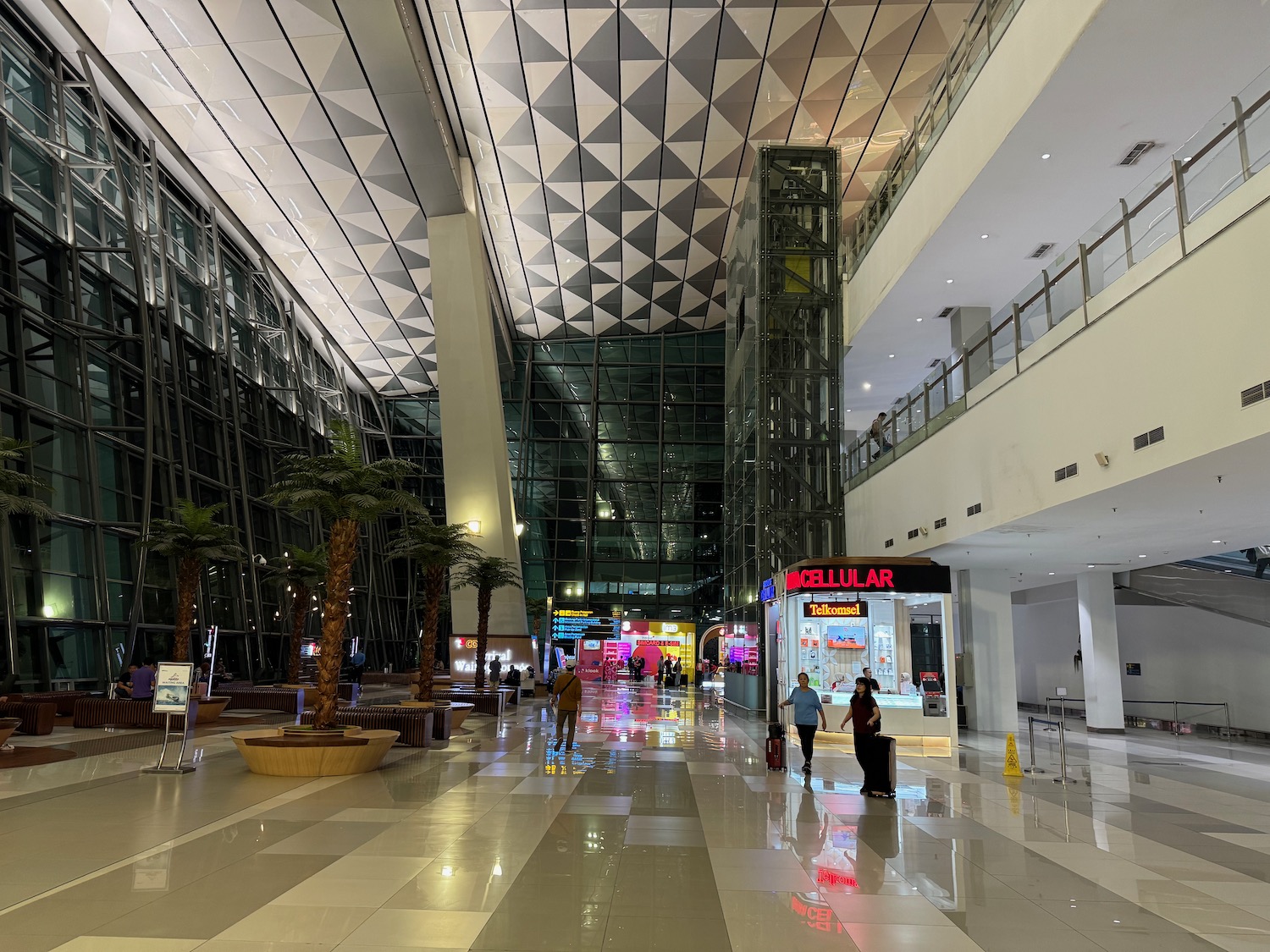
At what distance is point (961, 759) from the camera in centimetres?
1488

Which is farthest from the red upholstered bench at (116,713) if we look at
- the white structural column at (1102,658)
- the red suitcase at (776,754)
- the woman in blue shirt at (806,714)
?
the white structural column at (1102,658)

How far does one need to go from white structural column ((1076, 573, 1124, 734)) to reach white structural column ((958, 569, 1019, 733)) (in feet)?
7.14

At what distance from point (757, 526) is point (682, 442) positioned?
20928mm

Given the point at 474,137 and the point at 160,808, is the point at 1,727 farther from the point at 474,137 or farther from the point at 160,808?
the point at 474,137

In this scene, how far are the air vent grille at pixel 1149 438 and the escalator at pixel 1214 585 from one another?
477 inches

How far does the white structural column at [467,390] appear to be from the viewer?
27.5 metres

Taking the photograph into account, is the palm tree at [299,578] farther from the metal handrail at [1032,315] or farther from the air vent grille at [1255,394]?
the air vent grille at [1255,394]

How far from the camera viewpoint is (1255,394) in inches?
337

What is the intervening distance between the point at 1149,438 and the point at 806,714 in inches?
224

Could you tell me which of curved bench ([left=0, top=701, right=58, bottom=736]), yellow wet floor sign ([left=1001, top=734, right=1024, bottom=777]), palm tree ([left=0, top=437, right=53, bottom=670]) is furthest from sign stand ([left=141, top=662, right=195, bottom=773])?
yellow wet floor sign ([left=1001, top=734, right=1024, bottom=777])

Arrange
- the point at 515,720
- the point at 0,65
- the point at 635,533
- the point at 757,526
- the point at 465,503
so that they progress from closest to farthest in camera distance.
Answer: the point at 0,65 < the point at 515,720 < the point at 757,526 < the point at 465,503 < the point at 635,533

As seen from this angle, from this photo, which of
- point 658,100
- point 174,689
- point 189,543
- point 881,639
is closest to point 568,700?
point 174,689

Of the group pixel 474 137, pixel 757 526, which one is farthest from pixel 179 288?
pixel 757 526

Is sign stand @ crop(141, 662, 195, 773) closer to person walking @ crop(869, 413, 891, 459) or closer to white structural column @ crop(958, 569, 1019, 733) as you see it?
person walking @ crop(869, 413, 891, 459)
